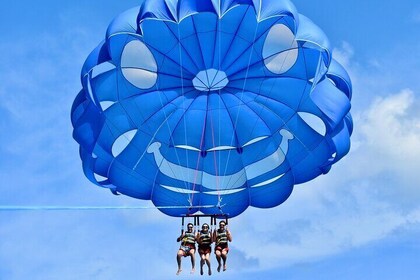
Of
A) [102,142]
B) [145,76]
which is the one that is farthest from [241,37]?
[102,142]

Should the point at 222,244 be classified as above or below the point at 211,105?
below

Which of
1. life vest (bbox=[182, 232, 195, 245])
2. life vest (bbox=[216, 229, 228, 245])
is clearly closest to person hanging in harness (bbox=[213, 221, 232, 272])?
life vest (bbox=[216, 229, 228, 245])

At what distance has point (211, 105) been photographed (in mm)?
23578

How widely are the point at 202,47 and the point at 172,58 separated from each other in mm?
712

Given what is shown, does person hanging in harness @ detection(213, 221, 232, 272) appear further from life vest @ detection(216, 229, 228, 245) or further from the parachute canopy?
the parachute canopy

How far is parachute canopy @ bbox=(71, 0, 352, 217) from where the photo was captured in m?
21.7

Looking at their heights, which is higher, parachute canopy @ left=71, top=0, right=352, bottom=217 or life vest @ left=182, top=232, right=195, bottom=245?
parachute canopy @ left=71, top=0, right=352, bottom=217

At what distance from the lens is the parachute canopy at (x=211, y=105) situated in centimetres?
2167

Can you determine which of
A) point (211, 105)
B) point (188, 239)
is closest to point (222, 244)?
point (188, 239)

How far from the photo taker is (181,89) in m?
23.3

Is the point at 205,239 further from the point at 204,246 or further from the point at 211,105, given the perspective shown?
the point at 211,105

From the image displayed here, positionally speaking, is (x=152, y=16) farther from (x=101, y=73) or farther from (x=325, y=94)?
(x=325, y=94)

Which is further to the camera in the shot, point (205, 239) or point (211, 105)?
point (211, 105)

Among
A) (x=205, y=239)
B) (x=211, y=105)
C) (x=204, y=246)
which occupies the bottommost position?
(x=204, y=246)
